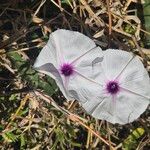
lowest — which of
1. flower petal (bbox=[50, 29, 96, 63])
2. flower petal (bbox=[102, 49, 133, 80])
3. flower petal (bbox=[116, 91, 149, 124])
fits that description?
flower petal (bbox=[116, 91, 149, 124])

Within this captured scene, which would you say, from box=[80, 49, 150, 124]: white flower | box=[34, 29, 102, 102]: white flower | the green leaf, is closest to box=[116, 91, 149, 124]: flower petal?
box=[80, 49, 150, 124]: white flower

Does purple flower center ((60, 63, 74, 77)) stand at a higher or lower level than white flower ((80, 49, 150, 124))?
higher

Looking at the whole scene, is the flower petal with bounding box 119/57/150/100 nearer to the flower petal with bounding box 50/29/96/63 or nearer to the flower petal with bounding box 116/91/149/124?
the flower petal with bounding box 116/91/149/124

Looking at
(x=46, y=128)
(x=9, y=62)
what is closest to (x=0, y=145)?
(x=46, y=128)

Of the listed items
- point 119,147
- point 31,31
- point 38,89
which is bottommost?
point 119,147

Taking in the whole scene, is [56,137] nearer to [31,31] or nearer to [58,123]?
[58,123]

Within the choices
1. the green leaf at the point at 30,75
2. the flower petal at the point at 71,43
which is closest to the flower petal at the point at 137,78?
the flower petal at the point at 71,43
